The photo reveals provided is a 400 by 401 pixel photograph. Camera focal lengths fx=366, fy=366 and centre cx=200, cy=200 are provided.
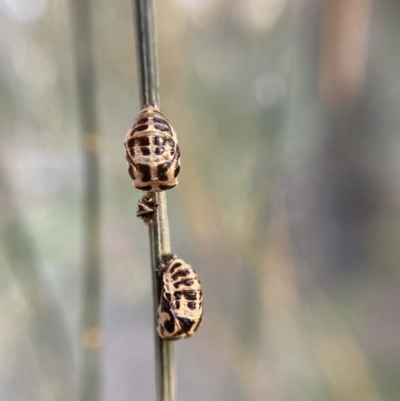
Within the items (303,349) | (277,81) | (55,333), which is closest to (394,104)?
(277,81)

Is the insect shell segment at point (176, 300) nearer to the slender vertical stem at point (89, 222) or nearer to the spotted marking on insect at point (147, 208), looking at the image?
the spotted marking on insect at point (147, 208)

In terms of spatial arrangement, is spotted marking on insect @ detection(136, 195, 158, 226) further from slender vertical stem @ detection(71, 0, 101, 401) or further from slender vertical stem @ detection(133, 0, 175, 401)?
slender vertical stem @ detection(71, 0, 101, 401)

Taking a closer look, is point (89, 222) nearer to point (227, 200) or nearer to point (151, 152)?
point (227, 200)

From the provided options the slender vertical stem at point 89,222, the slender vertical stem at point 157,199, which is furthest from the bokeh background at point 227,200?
the slender vertical stem at point 157,199

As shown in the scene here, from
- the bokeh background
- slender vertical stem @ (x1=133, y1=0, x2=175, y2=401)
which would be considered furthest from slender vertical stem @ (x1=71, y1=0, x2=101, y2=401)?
slender vertical stem @ (x1=133, y1=0, x2=175, y2=401)

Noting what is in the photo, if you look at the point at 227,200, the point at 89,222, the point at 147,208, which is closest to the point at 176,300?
the point at 147,208

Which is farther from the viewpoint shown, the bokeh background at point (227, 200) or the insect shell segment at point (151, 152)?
the bokeh background at point (227, 200)

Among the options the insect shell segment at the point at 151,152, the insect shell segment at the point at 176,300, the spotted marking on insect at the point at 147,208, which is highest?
the insect shell segment at the point at 151,152

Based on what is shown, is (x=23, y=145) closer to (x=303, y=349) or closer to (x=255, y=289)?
(x=255, y=289)
